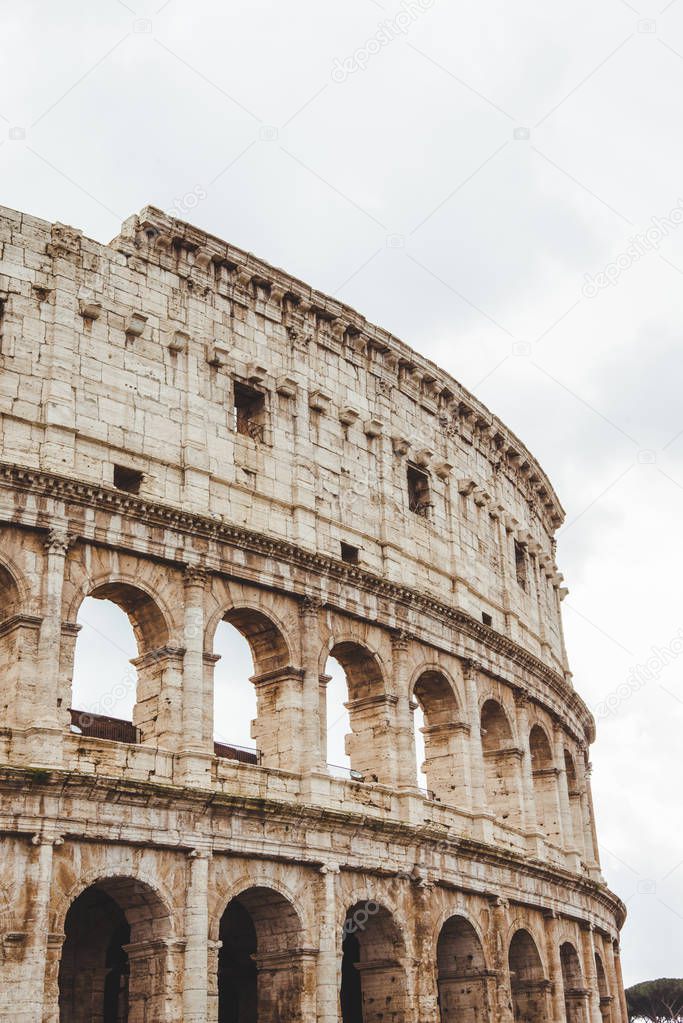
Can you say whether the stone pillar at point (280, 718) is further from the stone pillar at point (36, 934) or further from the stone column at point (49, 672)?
the stone pillar at point (36, 934)

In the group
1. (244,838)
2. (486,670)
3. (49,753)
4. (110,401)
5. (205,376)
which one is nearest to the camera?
(49,753)

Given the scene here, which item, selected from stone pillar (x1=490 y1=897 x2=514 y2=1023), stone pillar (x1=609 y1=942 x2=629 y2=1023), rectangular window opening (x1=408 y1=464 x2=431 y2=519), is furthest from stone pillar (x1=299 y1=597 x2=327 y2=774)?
stone pillar (x1=609 y1=942 x2=629 y2=1023)

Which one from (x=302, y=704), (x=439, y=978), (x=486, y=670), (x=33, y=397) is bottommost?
(x=439, y=978)

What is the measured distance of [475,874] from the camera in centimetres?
2473

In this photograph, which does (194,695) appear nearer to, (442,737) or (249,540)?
(249,540)

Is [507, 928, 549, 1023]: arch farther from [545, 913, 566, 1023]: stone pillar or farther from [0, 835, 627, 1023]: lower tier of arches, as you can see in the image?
[545, 913, 566, 1023]: stone pillar

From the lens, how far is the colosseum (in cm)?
1892

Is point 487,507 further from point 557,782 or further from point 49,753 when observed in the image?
point 49,753

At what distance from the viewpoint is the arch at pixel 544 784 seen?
100ft

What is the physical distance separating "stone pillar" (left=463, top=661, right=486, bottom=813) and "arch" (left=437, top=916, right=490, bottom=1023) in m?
2.47

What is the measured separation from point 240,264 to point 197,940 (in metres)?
13.4

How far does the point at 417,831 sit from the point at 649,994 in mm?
52133

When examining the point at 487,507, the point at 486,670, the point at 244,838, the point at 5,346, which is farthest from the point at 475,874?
the point at 5,346

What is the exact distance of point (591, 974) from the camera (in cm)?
2953
